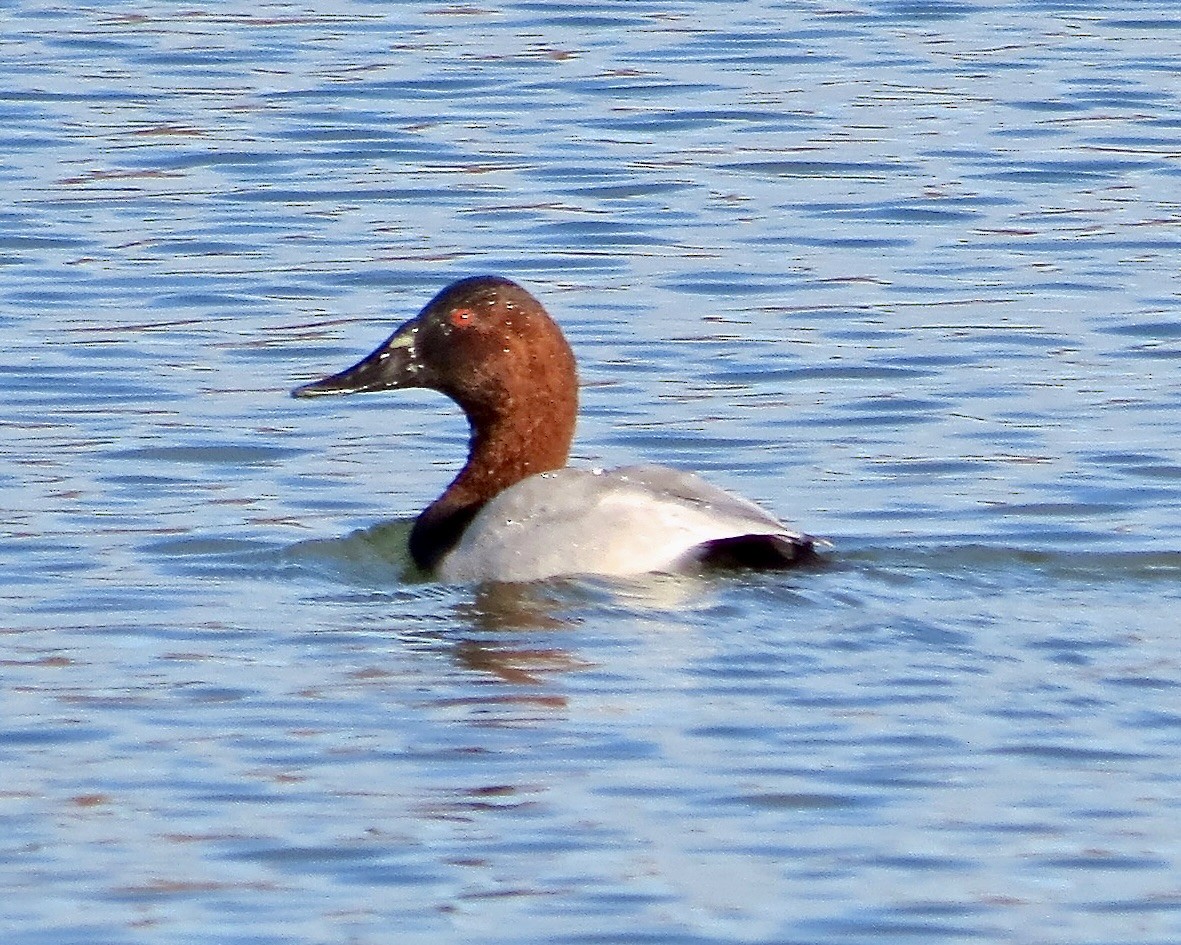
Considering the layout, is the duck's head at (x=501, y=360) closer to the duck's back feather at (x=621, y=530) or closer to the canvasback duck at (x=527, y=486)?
the canvasback duck at (x=527, y=486)

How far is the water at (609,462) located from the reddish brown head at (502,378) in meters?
0.37

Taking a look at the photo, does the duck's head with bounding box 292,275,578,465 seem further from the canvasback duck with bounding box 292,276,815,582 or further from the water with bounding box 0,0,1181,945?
the water with bounding box 0,0,1181,945

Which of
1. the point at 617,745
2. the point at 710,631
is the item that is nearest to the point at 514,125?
the point at 710,631

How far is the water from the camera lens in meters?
5.79

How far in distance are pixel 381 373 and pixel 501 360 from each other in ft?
1.46

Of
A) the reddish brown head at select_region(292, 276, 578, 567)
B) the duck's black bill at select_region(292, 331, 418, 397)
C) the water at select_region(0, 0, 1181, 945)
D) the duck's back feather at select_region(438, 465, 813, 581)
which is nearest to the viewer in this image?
the water at select_region(0, 0, 1181, 945)

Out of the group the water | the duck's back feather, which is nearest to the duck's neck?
the water

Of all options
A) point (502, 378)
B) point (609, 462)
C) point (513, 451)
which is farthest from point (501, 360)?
point (609, 462)

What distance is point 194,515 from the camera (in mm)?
8875

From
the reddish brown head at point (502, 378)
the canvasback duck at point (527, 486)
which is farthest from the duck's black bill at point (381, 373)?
the reddish brown head at point (502, 378)

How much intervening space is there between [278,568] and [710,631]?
4.82 feet

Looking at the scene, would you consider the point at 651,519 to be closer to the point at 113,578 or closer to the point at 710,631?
the point at 710,631

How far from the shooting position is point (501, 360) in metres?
8.76

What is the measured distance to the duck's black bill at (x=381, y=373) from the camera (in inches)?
353
